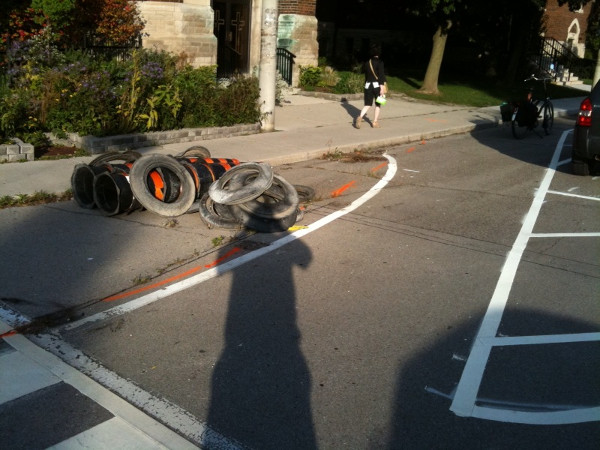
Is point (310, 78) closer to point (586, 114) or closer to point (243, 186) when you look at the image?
point (586, 114)

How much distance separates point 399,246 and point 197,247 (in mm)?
2286

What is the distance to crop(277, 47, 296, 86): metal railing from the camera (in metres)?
24.0

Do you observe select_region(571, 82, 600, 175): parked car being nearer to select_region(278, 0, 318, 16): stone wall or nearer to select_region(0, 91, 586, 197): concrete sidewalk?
select_region(0, 91, 586, 197): concrete sidewalk

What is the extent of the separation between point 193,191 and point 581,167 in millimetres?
7351

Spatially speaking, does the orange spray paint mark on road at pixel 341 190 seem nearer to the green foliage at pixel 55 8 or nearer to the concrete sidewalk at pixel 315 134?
the concrete sidewalk at pixel 315 134

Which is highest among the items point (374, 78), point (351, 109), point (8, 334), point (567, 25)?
point (567, 25)

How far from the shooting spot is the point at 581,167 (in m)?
12.0

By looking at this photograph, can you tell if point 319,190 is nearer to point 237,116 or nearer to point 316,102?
point 237,116

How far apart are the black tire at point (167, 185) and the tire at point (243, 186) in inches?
13.7

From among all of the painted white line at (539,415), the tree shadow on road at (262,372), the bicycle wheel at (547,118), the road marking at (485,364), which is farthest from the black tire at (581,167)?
the painted white line at (539,415)

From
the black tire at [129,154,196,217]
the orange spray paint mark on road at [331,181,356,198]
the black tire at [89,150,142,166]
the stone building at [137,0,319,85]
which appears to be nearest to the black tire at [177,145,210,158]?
the black tire at [89,150,142,166]

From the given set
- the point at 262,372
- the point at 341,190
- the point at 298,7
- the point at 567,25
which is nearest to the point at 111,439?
the point at 262,372

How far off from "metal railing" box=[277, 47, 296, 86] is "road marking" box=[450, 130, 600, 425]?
17.0 metres

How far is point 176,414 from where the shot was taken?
4230mm
